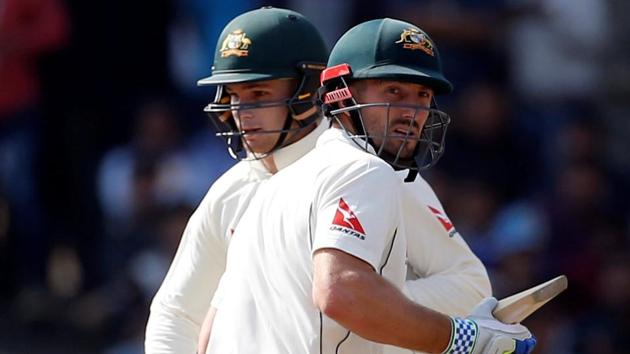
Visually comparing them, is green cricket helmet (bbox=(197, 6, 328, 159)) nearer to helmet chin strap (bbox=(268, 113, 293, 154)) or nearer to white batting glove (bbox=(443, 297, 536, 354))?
helmet chin strap (bbox=(268, 113, 293, 154))

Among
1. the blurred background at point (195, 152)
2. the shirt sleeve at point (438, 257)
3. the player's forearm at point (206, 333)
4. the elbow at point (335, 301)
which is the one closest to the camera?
the elbow at point (335, 301)

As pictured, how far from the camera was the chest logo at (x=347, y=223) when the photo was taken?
379 cm

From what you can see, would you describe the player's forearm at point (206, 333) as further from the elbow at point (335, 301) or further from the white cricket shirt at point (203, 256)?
the elbow at point (335, 301)

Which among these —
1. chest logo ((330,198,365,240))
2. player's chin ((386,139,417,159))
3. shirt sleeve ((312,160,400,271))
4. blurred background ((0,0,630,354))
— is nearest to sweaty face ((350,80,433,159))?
player's chin ((386,139,417,159))

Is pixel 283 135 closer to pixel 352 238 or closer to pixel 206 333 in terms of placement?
pixel 206 333

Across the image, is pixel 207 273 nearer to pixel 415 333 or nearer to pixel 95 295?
pixel 415 333

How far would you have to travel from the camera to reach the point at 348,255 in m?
3.78

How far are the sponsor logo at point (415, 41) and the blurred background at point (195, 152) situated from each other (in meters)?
3.72

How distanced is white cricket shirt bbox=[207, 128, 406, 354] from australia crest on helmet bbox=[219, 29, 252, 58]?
115cm

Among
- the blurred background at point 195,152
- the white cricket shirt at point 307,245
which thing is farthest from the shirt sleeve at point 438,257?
the blurred background at point 195,152

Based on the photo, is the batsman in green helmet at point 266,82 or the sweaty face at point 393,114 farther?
the batsman in green helmet at point 266,82

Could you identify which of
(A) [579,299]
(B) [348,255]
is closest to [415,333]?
(B) [348,255]

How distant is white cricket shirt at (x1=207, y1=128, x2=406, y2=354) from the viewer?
3836 mm

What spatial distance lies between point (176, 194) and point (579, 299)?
2400mm
